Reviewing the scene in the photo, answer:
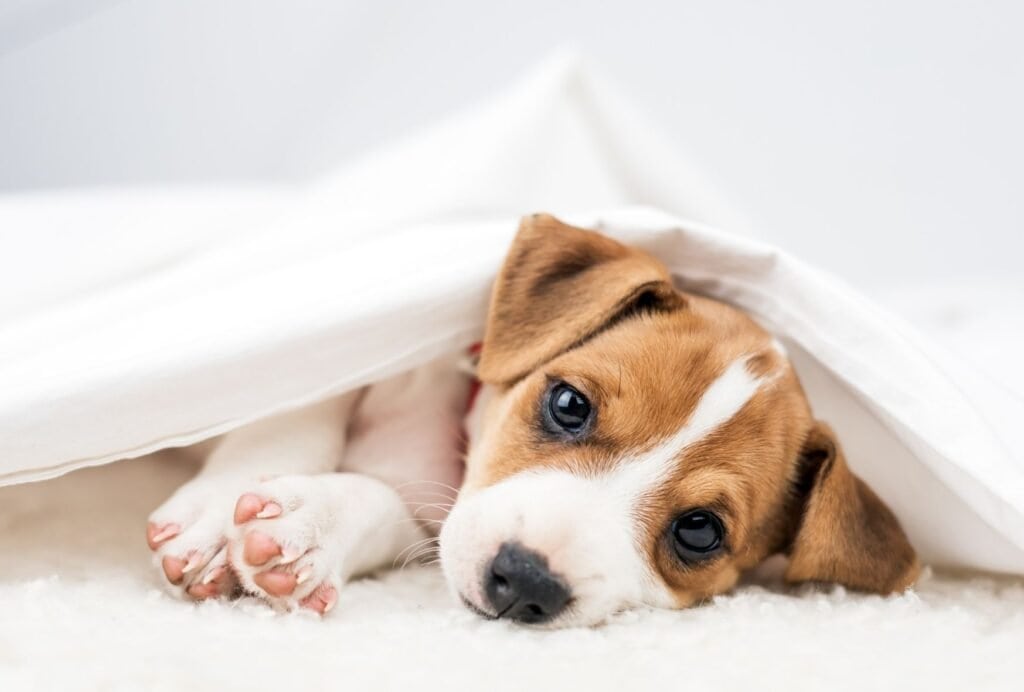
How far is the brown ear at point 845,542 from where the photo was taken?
1.81 m

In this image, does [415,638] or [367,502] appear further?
[367,502]

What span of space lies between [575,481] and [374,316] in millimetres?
512

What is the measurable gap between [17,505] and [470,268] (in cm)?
98

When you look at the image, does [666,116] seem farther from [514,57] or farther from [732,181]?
[514,57]

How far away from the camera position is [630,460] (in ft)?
5.71

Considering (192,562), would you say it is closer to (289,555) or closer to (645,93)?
(289,555)

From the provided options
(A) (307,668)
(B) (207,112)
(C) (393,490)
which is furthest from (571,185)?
(B) (207,112)

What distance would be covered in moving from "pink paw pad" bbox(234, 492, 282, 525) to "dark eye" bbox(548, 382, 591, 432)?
573 millimetres

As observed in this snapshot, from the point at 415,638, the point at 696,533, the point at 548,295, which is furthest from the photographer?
the point at 548,295

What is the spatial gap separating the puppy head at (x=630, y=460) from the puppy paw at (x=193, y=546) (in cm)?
39

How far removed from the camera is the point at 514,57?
15.6 ft

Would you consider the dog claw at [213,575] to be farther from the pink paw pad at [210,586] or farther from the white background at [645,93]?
the white background at [645,93]

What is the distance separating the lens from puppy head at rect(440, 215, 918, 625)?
1601 mm

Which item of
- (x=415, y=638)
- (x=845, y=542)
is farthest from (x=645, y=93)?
(x=415, y=638)
